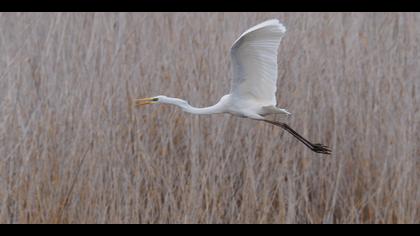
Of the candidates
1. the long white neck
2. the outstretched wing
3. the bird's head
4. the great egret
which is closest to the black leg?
the great egret

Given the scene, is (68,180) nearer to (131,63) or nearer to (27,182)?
(27,182)

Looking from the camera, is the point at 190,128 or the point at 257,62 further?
the point at 190,128

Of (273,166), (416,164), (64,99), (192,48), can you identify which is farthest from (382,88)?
(64,99)

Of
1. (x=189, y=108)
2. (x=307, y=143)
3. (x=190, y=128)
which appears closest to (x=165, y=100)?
(x=189, y=108)

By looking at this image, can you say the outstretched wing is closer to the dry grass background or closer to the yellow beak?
the dry grass background

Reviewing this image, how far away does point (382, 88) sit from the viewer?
121 inches

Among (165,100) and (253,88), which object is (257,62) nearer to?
(253,88)

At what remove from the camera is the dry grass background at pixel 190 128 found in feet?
9.20

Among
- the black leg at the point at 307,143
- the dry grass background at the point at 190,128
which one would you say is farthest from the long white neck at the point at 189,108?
the black leg at the point at 307,143

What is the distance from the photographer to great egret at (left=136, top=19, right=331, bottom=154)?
8.68 ft

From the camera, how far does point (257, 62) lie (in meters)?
2.73

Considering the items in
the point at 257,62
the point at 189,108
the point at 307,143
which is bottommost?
the point at 307,143

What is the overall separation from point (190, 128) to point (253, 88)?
28 centimetres

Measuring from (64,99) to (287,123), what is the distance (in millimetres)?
841
